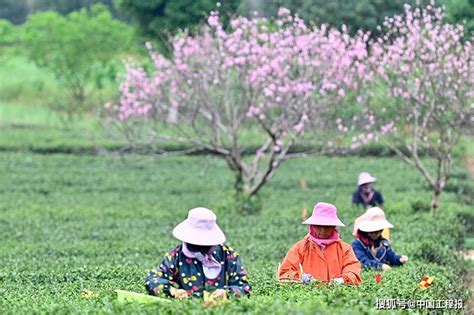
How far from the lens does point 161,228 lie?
71.3 feet

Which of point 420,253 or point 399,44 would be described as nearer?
point 420,253

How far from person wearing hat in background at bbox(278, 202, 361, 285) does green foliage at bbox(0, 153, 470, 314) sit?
0.27 metres

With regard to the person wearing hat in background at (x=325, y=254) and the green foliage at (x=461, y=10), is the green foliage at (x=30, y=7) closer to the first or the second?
the green foliage at (x=461, y=10)

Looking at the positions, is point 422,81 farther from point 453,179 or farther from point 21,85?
point 21,85

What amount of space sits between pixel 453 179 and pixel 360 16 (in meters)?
15.4

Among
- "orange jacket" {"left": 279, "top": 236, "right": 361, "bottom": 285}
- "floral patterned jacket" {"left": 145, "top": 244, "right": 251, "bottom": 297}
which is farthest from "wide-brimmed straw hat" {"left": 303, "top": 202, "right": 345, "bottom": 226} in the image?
"floral patterned jacket" {"left": 145, "top": 244, "right": 251, "bottom": 297}

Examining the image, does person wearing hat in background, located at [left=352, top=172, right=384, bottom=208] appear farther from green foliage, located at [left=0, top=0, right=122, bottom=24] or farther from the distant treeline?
green foliage, located at [left=0, top=0, right=122, bottom=24]

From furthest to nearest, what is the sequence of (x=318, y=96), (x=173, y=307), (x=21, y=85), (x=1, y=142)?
(x=21, y=85), (x=1, y=142), (x=318, y=96), (x=173, y=307)

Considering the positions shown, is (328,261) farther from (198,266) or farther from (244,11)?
(244,11)

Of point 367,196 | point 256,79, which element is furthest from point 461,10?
point 367,196

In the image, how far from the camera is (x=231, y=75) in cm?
2420

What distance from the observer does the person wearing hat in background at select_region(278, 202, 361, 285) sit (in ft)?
32.6

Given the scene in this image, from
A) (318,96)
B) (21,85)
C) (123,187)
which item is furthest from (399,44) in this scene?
(21,85)

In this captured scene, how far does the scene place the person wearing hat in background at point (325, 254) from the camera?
9922mm
